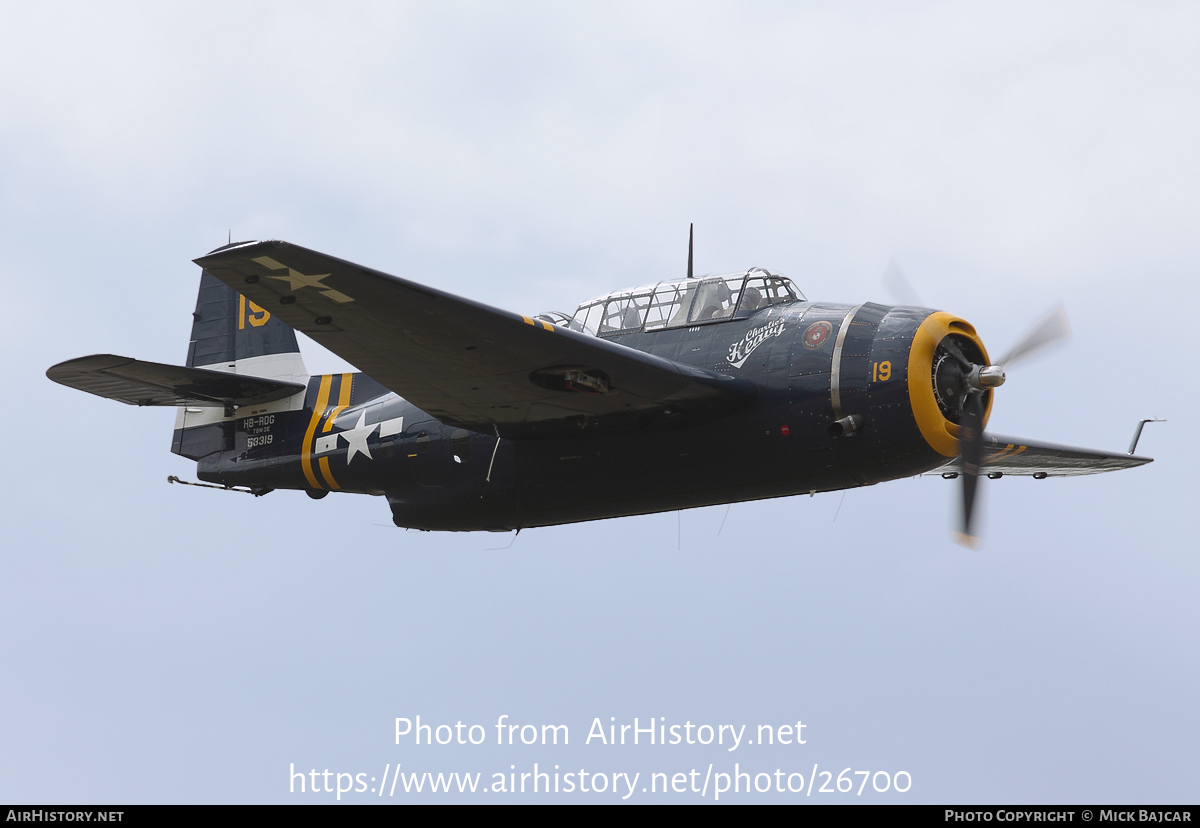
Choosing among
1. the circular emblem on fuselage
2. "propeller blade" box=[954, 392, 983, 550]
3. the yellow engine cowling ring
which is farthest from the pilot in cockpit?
"propeller blade" box=[954, 392, 983, 550]

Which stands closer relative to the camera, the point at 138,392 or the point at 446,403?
the point at 446,403

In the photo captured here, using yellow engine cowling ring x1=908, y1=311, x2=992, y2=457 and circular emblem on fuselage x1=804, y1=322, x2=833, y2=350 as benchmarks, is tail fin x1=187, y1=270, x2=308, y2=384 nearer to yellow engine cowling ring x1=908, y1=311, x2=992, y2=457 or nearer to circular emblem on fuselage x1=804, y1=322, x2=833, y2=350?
circular emblem on fuselage x1=804, y1=322, x2=833, y2=350

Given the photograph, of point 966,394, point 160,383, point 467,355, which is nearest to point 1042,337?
point 966,394

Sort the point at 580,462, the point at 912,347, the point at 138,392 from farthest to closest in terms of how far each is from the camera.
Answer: the point at 138,392, the point at 580,462, the point at 912,347

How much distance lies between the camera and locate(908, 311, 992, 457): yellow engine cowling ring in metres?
14.0

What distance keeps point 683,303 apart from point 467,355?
3.24m

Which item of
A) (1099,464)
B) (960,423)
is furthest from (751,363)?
(1099,464)

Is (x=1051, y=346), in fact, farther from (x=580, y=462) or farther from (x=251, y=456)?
(x=251, y=456)

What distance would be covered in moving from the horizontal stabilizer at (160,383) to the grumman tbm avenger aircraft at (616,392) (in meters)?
0.07

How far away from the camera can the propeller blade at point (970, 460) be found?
14328 millimetres

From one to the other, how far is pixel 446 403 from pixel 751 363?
384 centimetres

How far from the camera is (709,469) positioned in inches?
602

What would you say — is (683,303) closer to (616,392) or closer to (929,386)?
(616,392)

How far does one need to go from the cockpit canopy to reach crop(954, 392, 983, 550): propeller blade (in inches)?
101
